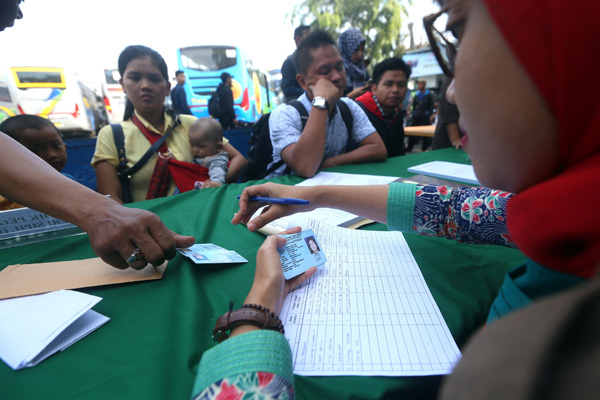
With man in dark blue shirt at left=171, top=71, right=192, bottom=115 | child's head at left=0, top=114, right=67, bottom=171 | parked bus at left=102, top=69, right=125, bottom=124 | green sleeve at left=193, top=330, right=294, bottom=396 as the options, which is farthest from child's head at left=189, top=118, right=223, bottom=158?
parked bus at left=102, top=69, right=125, bottom=124

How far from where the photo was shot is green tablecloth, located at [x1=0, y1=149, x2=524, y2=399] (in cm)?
41

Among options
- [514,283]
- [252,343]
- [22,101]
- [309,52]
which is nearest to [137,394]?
[252,343]

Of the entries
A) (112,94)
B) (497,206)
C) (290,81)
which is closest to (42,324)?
(497,206)

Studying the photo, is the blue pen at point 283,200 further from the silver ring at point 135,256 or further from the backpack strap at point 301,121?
the backpack strap at point 301,121

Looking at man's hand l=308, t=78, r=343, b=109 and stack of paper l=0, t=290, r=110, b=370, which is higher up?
man's hand l=308, t=78, r=343, b=109

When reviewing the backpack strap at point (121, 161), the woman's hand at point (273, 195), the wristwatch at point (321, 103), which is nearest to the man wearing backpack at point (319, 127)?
the wristwatch at point (321, 103)

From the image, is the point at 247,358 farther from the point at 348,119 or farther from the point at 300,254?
the point at 348,119

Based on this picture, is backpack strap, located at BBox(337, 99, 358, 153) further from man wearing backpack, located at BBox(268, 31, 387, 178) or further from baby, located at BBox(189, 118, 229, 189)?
baby, located at BBox(189, 118, 229, 189)

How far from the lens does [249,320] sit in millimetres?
459

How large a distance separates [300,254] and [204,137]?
1648 mm

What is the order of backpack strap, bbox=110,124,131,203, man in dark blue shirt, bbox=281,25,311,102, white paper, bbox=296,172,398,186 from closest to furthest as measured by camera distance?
white paper, bbox=296,172,398,186 → backpack strap, bbox=110,124,131,203 → man in dark blue shirt, bbox=281,25,311,102

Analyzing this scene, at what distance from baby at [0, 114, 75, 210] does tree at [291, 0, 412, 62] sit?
15132mm

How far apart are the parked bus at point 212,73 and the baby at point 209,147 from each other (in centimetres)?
669

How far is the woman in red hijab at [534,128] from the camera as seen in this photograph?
0.28m
